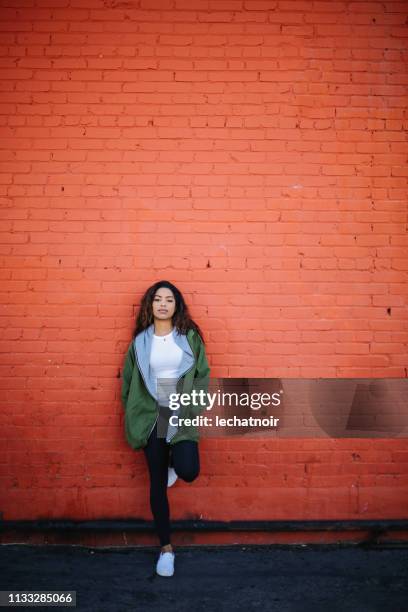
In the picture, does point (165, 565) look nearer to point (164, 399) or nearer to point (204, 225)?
point (164, 399)

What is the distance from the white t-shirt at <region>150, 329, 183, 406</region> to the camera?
11.6 feet

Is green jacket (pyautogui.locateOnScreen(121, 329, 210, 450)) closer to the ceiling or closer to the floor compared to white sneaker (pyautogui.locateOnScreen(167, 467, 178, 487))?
closer to the ceiling

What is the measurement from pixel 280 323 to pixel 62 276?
1.81 m

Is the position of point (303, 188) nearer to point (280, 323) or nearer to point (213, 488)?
point (280, 323)

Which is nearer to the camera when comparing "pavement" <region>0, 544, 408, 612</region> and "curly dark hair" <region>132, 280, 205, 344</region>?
"pavement" <region>0, 544, 408, 612</region>

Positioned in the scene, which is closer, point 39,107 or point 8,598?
point 8,598

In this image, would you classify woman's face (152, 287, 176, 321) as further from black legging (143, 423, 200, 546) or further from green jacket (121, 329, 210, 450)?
black legging (143, 423, 200, 546)

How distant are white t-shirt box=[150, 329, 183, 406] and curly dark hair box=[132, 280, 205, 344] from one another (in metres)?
0.20

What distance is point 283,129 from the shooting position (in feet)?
12.8

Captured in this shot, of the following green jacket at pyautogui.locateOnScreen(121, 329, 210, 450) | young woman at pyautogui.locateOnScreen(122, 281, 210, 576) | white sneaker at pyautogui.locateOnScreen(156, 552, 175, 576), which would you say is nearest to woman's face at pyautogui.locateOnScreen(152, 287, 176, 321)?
young woman at pyautogui.locateOnScreen(122, 281, 210, 576)

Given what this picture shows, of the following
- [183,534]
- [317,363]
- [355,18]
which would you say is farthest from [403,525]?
[355,18]

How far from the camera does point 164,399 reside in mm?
3508

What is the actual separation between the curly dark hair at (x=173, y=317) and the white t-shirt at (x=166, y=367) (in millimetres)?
196

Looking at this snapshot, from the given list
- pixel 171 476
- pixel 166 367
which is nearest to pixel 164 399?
pixel 166 367
